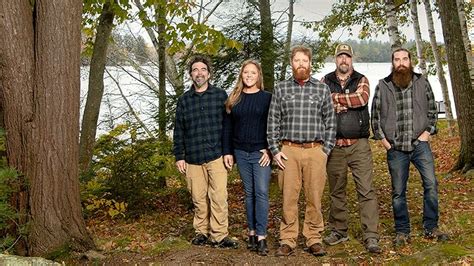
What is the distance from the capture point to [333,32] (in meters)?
18.3

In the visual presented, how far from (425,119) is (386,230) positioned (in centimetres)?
173

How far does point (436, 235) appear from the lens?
6195 mm

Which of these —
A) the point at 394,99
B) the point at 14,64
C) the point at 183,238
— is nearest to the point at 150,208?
the point at 183,238

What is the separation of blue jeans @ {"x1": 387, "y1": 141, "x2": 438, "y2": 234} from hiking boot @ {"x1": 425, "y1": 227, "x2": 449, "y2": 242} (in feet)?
0.15

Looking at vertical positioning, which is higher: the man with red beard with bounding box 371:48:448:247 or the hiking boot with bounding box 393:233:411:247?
the man with red beard with bounding box 371:48:448:247

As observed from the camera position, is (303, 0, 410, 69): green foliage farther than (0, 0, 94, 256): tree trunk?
Yes

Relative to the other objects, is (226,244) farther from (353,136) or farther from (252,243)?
(353,136)

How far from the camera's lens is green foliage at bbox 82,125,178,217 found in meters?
8.82

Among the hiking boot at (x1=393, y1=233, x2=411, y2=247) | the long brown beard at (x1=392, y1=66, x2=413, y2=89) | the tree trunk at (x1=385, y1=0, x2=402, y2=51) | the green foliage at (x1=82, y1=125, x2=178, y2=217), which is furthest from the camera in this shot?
the tree trunk at (x1=385, y1=0, x2=402, y2=51)

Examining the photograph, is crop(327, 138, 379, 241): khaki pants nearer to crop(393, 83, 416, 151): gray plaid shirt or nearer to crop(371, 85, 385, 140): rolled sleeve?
crop(371, 85, 385, 140): rolled sleeve

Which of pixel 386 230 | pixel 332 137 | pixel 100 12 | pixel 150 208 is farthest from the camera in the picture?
pixel 100 12

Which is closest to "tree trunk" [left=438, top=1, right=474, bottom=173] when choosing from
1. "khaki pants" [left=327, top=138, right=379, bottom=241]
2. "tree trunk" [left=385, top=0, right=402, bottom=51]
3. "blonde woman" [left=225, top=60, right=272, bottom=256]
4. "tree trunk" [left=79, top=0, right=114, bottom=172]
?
"tree trunk" [left=385, top=0, right=402, bottom=51]

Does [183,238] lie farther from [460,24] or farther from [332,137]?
[460,24]

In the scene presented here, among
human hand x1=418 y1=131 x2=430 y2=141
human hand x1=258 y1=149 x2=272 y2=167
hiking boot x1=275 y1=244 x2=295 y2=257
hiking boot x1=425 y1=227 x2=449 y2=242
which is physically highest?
human hand x1=418 y1=131 x2=430 y2=141
